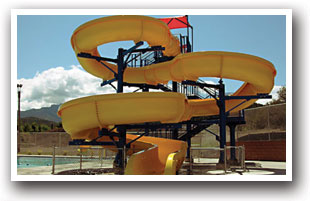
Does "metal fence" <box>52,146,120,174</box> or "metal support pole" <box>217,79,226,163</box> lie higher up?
→ "metal support pole" <box>217,79,226,163</box>

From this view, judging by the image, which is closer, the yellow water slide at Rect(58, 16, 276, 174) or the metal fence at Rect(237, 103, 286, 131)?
the yellow water slide at Rect(58, 16, 276, 174)

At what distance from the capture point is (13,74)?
9555mm

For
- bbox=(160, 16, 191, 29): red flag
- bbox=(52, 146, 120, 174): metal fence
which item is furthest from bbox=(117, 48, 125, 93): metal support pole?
bbox=(160, 16, 191, 29): red flag

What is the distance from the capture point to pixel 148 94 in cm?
1293

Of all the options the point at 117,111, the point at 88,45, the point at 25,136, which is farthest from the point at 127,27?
the point at 25,136

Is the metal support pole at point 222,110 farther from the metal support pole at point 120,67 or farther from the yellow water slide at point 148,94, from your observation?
the metal support pole at point 120,67

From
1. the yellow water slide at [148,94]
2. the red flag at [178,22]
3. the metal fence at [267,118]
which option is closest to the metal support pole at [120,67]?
the yellow water slide at [148,94]

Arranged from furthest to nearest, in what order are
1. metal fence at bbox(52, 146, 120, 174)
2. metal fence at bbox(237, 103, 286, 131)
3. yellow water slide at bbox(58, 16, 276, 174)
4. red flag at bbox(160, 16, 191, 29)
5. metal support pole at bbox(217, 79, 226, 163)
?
1. metal fence at bbox(237, 103, 286, 131)
2. red flag at bbox(160, 16, 191, 29)
3. metal support pole at bbox(217, 79, 226, 163)
4. metal fence at bbox(52, 146, 120, 174)
5. yellow water slide at bbox(58, 16, 276, 174)

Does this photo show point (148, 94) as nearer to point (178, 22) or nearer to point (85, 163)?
point (85, 163)

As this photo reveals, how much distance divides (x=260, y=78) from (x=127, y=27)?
6533mm

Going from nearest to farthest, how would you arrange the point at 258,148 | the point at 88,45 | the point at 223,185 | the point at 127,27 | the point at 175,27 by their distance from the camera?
the point at 223,185
the point at 127,27
the point at 88,45
the point at 175,27
the point at 258,148

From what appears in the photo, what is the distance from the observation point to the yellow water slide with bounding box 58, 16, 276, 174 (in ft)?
42.8

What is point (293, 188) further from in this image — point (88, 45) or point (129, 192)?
point (88, 45)

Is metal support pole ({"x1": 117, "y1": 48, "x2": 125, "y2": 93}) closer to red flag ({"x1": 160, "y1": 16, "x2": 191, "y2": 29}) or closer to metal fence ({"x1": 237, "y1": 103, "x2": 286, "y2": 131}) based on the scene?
red flag ({"x1": 160, "y1": 16, "x2": 191, "y2": 29})
